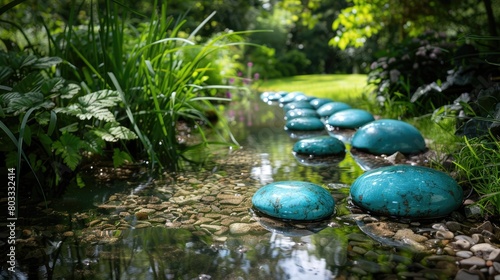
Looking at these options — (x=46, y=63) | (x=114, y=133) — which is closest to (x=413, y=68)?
(x=114, y=133)

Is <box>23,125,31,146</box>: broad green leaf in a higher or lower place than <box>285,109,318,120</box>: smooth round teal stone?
higher

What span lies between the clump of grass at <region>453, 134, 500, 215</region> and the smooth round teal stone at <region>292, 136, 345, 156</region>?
3.80 ft

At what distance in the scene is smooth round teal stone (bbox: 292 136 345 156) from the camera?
3.59 m

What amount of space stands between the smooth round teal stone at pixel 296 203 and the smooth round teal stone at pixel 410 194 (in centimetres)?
21

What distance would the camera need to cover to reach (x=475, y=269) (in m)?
1.61

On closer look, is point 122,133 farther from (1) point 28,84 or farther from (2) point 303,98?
(2) point 303,98

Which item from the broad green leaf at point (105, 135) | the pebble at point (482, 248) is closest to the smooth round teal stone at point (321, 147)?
the broad green leaf at point (105, 135)

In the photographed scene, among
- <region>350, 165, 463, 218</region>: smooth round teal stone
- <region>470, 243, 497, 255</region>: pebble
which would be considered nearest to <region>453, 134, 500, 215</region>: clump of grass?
<region>350, 165, 463, 218</region>: smooth round teal stone

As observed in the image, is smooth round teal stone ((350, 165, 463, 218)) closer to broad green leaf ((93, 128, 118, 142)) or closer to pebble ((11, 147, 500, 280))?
pebble ((11, 147, 500, 280))

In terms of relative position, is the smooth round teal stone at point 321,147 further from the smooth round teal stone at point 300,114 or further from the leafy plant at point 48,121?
the smooth round teal stone at point 300,114

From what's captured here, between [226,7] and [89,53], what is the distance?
15.4 m

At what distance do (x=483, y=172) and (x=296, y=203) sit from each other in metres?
0.98

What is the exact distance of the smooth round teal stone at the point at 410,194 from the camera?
6.98 feet

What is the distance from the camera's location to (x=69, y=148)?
237 cm
